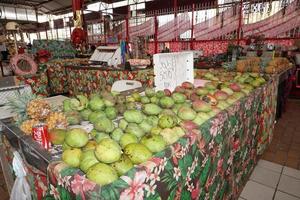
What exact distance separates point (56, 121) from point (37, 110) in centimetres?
16

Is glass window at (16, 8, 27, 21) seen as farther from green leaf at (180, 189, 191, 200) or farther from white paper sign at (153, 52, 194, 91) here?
green leaf at (180, 189, 191, 200)

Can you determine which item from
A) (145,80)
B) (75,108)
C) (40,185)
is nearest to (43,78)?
(145,80)

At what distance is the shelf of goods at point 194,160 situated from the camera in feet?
2.69

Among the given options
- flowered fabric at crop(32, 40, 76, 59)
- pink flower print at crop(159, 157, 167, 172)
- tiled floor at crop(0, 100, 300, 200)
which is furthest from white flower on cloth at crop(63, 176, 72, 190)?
flowered fabric at crop(32, 40, 76, 59)

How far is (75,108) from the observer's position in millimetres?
1503

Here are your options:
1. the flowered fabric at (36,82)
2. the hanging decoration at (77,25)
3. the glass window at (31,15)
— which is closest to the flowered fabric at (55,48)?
the flowered fabric at (36,82)

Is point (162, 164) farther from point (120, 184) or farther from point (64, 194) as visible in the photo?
point (64, 194)

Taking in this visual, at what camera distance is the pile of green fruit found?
0.90 meters

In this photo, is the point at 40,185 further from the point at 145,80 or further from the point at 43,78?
the point at 43,78

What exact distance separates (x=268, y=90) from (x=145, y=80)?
188cm

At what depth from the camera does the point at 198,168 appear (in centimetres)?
125

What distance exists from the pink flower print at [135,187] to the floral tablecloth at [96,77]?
2.77 meters

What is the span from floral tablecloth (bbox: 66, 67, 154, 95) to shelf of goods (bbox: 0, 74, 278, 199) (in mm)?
1805

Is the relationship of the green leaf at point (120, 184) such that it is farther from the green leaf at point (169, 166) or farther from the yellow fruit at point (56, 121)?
the yellow fruit at point (56, 121)
